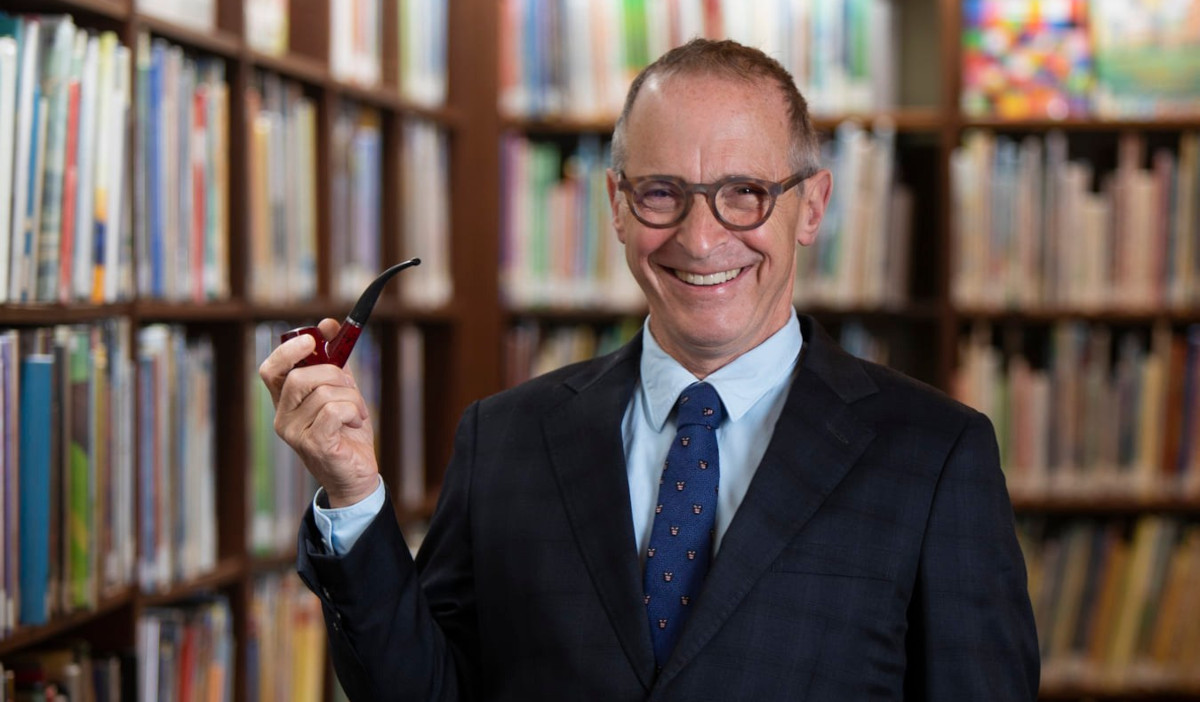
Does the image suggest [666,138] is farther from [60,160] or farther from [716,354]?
[60,160]

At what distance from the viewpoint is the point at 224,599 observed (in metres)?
2.56

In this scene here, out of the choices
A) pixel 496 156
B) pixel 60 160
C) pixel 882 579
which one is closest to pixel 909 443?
pixel 882 579

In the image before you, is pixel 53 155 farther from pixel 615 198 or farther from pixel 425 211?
pixel 425 211

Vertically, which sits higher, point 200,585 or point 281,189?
point 281,189

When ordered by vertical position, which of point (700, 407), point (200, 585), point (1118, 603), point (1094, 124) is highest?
point (1094, 124)

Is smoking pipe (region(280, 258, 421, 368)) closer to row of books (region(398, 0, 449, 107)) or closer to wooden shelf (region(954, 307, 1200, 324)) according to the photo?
row of books (region(398, 0, 449, 107))

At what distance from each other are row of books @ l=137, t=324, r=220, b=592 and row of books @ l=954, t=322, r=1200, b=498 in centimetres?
189

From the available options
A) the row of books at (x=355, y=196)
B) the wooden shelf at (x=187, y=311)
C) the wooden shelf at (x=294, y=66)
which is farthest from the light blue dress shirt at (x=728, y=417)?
the row of books at (x=355, y=196)

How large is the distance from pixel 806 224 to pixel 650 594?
0.47 meters

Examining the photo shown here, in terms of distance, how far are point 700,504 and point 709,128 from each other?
0.40 m

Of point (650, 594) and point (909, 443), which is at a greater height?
point (909, 443)

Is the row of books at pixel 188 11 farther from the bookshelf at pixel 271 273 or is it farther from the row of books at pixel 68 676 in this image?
the row of books at pixel 68 676

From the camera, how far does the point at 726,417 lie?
60.9 inches

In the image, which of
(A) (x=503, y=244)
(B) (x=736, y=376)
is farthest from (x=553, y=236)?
(B) (x=736, y=376)
